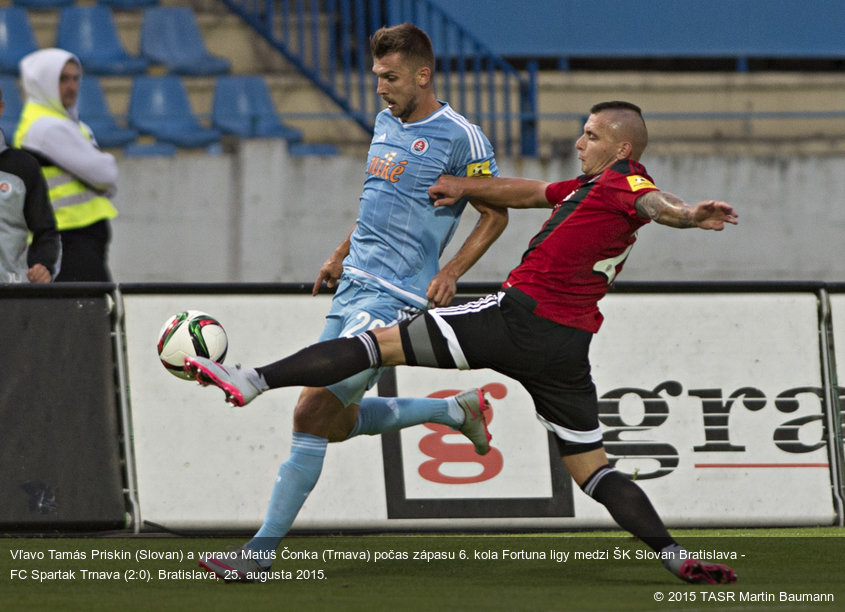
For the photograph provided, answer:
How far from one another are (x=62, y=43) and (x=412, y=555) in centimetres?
1038

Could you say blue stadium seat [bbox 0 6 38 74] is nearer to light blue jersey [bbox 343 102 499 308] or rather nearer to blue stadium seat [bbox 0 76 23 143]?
blue stadium seat [bbox 0 76 23 143]

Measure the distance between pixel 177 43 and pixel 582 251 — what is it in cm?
1044

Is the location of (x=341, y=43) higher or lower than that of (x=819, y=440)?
higher

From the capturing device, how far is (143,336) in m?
6.59

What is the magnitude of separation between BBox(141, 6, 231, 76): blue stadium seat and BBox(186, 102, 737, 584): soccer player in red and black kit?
9.95 m

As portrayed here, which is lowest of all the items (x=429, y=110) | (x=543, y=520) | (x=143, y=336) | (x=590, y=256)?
(x=543, y=520)

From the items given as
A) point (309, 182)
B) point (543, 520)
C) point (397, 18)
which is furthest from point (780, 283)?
point (397, 18)

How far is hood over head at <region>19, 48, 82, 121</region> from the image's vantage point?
7.93 m

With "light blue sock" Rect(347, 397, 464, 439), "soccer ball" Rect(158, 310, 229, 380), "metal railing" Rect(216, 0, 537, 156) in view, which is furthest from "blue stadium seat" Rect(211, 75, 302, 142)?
"soccer ball" Rect(158, 310, 229, 380)

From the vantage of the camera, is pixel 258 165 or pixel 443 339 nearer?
pixel 443 339

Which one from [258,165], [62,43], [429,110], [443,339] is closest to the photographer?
[443,339]

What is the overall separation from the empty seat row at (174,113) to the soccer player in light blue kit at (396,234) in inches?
299

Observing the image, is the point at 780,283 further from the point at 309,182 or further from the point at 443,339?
the point at 309,182

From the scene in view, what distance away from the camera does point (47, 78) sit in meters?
7.98
